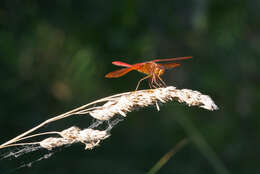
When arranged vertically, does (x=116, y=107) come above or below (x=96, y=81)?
above

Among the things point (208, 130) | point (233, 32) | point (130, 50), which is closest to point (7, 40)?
point (130, 50)

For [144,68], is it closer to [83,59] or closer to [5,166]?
[5,166]

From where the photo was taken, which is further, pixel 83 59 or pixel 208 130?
pixel 208 130

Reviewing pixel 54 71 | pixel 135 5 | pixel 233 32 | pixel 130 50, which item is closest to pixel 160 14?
pixel 135 5

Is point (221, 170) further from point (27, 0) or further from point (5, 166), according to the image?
point (27, 0)

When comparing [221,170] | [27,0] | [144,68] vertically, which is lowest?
[221,170]

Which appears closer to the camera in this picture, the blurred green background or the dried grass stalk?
the dried grass stalk

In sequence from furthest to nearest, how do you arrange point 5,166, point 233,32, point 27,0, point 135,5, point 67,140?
point 233,32, point 135,5, point 27,0, point 5,166, point 67,140

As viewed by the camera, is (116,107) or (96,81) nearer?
(116,107)

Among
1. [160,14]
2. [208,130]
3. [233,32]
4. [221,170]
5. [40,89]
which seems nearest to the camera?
[221,170]

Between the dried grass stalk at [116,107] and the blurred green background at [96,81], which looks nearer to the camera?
the dried grass stalk at [116,107]

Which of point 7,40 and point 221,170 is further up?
point 7,40
